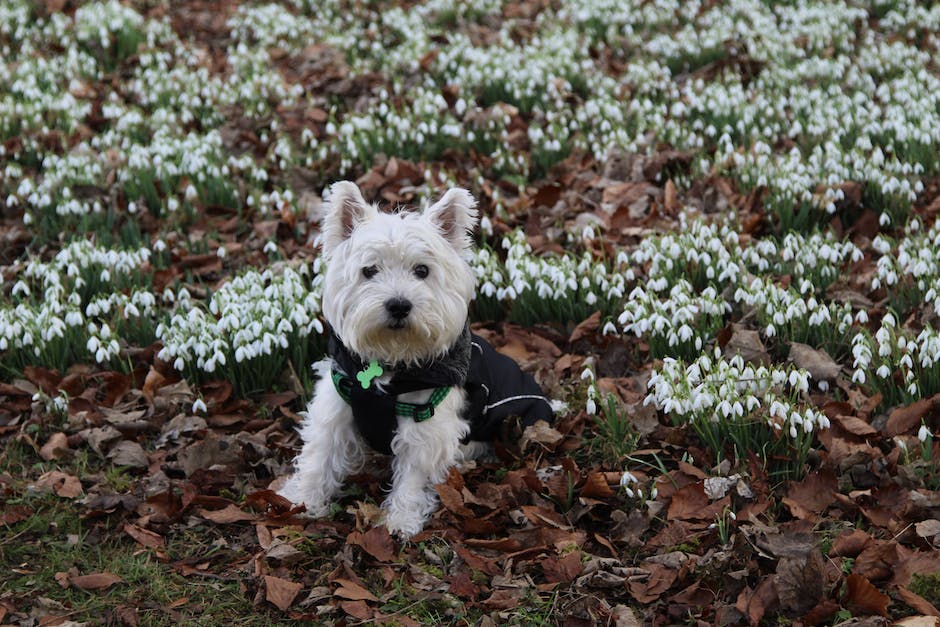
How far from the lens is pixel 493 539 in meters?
3.90

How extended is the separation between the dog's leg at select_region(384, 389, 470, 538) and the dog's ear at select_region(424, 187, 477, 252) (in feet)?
2.21

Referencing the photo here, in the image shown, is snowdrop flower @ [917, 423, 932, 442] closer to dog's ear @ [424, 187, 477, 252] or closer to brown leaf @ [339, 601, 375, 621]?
dog's ear @ [424, 187, 477, 252]

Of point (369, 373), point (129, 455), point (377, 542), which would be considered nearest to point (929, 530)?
point (377, 542)

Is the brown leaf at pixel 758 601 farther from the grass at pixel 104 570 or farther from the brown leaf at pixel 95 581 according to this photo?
the brown leaf at pixel 95 581

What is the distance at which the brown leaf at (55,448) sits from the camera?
15.1 ft

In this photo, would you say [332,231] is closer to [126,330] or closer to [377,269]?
[377,269]

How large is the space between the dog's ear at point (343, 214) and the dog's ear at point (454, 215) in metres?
0.26

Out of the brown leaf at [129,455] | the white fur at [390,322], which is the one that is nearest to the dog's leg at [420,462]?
the white fur at [390,322]

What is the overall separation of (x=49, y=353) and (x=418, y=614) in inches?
108

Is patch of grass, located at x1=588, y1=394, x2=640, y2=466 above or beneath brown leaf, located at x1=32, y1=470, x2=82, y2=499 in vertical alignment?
above

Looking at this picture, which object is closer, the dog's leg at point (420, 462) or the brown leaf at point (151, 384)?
the dog's leg at point (420, 462)

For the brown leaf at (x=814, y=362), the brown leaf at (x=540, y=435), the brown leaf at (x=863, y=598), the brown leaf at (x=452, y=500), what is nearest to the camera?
the brown leaf at (x=863, y=598)

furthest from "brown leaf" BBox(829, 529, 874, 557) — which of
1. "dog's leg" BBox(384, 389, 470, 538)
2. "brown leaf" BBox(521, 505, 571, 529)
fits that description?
"dog's leg" BBox(384, 389, 470, 538)

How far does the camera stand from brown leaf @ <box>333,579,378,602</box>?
11.7 ft
